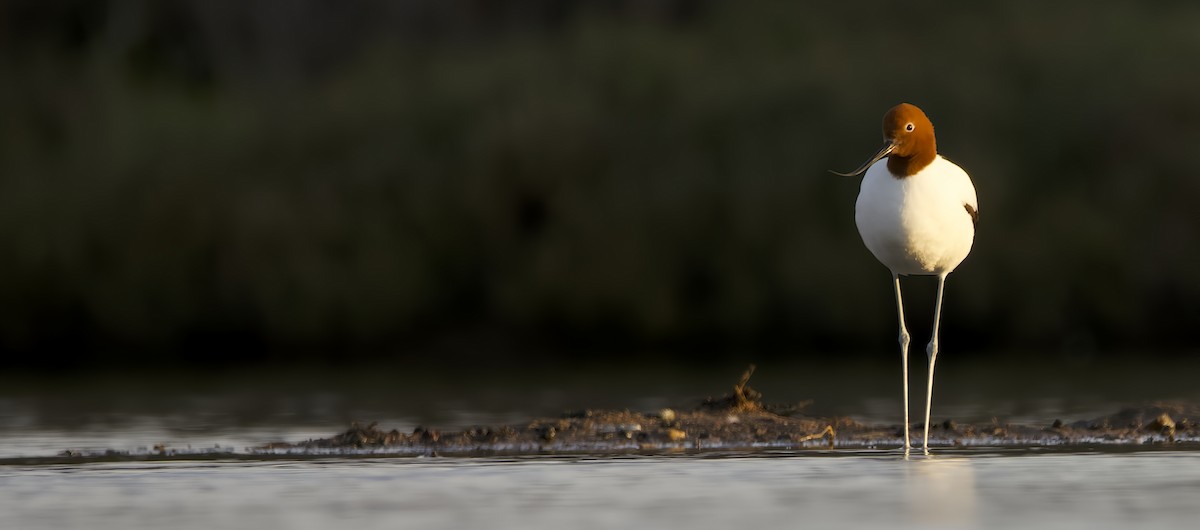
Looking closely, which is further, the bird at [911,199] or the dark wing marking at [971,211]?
the dark wing marking at [971,211]

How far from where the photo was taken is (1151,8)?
2617cm

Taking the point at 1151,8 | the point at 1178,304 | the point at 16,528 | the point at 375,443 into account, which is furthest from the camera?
the point at 1151,8

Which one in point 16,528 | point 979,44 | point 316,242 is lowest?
point 16,528

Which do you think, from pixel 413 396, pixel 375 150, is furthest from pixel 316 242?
pixel 413 396

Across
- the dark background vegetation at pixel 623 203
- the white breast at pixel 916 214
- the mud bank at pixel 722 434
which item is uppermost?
the dark background vegetation at pixel 623 203

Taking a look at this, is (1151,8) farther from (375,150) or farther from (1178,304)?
(375,150)

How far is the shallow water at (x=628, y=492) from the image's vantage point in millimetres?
7926

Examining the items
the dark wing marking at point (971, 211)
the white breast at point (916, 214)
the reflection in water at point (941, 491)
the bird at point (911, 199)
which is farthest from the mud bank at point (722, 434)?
the reflection in water at point (941, 491)

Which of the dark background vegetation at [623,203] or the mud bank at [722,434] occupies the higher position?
the dark background vegetation at [623,203]

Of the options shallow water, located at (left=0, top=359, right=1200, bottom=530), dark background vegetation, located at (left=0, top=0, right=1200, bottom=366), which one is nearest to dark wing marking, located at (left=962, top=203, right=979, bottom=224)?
shallow water, located at (left=0, top=359, right=1200, bottom=530)

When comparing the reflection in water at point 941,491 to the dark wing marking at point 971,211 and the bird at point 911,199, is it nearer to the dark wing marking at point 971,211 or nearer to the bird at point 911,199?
the bird at point 911,199

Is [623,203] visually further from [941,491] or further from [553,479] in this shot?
[941,491]

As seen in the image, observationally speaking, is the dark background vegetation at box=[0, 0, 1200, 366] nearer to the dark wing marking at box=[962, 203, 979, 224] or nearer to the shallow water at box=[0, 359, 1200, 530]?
the shallow water at box=[0, 359, 1200, 530]

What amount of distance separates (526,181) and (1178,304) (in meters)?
6.92
